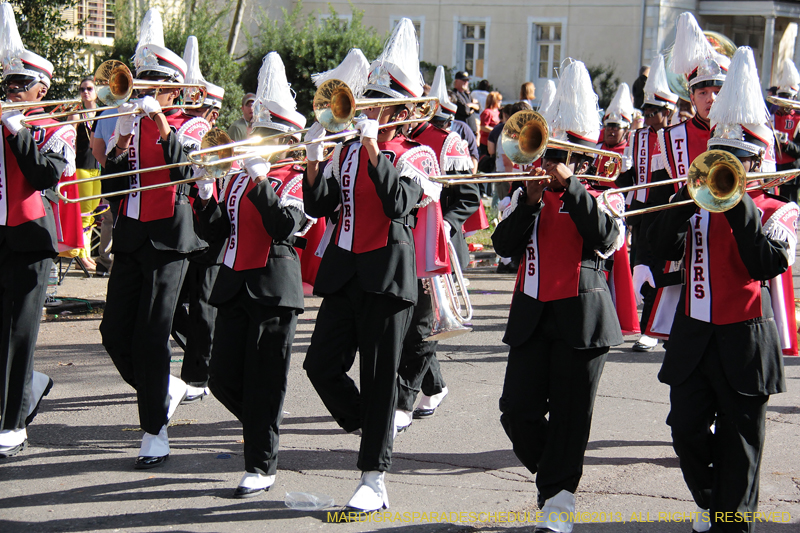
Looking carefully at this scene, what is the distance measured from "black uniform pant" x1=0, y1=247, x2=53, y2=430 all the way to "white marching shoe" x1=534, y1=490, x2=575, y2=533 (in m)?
2.76

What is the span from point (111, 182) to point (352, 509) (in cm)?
232

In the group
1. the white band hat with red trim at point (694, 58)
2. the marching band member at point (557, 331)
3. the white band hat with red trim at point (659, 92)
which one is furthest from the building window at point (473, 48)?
the marching band member at point (557, 331)

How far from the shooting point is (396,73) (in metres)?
4.75

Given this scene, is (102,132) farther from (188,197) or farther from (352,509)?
(352,509)

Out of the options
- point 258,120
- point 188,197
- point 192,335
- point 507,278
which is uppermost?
point 258,120

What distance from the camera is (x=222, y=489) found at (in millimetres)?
4652

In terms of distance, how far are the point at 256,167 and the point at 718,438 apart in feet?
7.40

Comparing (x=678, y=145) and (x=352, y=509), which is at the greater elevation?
(x=678, y=145)

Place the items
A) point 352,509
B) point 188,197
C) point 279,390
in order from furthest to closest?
point 188,197, point 279,390, point 352,509

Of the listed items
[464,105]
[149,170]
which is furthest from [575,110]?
[464,105]

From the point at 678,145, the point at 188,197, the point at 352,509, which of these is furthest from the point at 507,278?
the point at 352,509

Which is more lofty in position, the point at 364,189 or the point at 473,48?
the point at 473,48

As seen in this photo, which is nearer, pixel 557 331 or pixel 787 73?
pixel 557 331

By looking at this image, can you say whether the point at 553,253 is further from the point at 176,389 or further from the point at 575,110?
the point at 176,389
